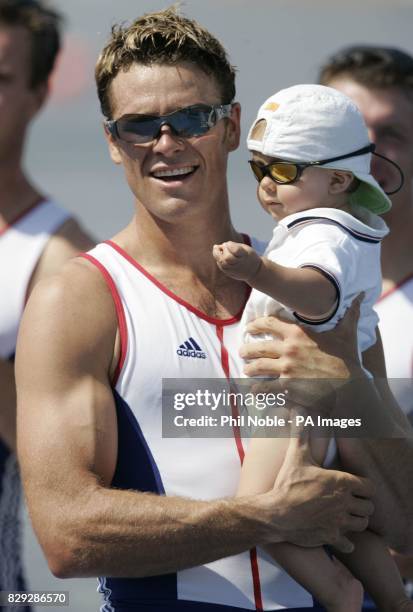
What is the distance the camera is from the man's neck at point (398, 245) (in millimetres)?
5355

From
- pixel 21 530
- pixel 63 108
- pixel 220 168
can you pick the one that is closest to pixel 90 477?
pixel 220 168

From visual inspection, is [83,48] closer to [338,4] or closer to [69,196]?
[69,196]

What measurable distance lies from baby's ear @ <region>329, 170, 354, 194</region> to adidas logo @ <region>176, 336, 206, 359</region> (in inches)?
20.7

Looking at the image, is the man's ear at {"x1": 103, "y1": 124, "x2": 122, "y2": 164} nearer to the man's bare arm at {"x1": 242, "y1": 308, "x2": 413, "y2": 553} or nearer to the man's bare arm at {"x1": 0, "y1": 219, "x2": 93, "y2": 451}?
the man's bare arm at {"x1": 242, "y1": 308, "x2": 413, "y2": 553}

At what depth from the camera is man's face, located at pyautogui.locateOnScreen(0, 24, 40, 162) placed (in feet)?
18.2

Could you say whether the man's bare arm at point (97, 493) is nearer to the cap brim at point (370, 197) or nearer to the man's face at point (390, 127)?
the cap brim at point (370, 197)

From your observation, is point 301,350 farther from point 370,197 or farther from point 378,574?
point 378,574

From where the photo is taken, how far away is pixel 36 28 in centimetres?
571

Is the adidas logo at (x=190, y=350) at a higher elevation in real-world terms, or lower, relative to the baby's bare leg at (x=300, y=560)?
higher

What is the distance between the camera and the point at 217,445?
333 cm

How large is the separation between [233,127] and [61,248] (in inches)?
67.3

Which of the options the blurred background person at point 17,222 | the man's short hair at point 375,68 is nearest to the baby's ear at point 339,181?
the blurred background person at point 17,222

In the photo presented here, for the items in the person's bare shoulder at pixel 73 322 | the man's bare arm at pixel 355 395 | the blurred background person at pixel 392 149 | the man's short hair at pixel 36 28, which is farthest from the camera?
the man's short hair at pixel 36 28

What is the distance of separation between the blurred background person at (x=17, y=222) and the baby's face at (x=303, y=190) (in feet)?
6.15
